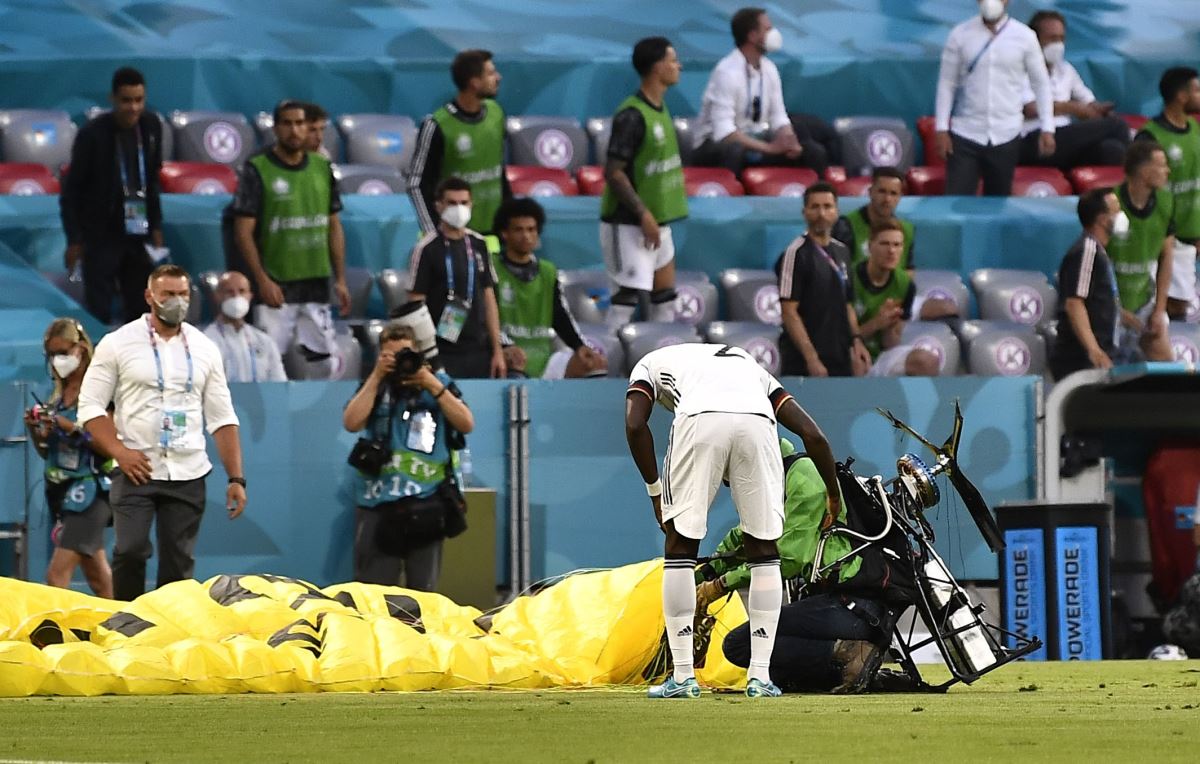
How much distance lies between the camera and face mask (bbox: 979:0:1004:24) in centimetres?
1595

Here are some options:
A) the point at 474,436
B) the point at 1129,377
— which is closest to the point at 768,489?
the point at 474,436

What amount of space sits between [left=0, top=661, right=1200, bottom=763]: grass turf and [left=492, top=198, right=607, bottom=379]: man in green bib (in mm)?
4722

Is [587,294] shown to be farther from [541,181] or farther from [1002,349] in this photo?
[1002,349]

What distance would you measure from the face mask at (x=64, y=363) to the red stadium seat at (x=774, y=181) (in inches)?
272

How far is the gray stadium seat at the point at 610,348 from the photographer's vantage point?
1405cm

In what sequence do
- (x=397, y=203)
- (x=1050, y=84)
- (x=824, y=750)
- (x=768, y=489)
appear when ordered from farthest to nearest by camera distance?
(x=1050, y=84) → (x=397, y=203) → (x=768, y=489) → (x=824, y=750)

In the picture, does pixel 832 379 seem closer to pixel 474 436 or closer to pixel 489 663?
pixel 474 436

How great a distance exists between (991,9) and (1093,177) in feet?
7.59

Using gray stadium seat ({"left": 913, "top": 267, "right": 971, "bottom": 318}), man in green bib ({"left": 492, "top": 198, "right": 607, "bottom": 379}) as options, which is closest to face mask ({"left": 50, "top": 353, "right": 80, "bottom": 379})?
man in green bib ({"left": 492, "top": 198, "right": 607, "bottom": 379})

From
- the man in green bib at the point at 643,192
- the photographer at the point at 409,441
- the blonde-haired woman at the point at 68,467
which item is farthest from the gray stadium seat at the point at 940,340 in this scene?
the blonde-haired woman at the point at 68,467

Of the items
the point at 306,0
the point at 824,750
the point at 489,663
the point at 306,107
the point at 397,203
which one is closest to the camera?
the point at 824,750

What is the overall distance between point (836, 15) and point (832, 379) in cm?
794

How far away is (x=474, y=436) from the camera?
12.3 metres

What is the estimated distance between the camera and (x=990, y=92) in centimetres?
1611
